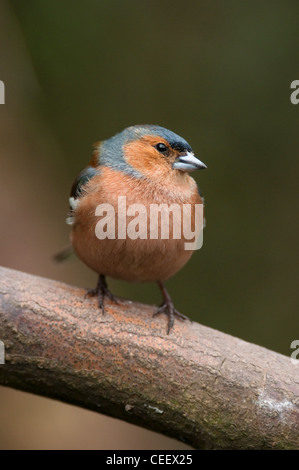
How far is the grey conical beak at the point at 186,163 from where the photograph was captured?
11.4ft

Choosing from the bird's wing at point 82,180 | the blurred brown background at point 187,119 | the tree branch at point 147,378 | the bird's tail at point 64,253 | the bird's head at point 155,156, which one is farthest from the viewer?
the blurred brown background at point 187,119

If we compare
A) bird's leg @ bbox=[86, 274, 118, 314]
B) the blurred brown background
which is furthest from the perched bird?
the blurred brown background

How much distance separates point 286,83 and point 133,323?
10.5 ft

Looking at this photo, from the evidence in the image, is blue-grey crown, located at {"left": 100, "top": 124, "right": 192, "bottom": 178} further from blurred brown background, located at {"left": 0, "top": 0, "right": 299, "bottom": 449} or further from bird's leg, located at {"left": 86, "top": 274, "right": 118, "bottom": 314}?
blurred brown background, located at {"left": 0, "top": 0, "right": 299, "bottom": 449}

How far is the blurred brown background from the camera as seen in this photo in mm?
5559

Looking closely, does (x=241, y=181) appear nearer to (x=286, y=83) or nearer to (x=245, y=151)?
(x=245, y=151)

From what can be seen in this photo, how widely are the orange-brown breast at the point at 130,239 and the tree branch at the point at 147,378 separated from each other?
0.38 metres

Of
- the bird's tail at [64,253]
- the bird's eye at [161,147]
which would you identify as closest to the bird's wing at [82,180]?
the bird's eye at [161,147]

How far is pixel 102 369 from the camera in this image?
10.3ft

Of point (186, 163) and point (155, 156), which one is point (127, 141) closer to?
point (155, 156)

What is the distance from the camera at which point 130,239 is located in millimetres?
3338

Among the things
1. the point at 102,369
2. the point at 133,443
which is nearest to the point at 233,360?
the point at 102,369

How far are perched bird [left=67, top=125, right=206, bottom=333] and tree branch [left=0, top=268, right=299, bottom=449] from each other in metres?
0.29

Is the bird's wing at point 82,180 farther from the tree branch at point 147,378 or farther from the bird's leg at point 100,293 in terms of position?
the tree branch at point 147,378
